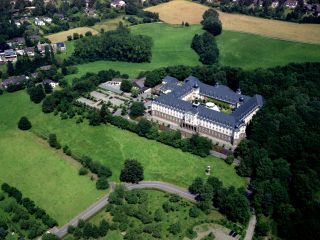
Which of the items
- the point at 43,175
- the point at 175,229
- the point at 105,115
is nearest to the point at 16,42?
the point at 105,115

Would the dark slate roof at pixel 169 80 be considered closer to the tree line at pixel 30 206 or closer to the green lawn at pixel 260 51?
the green lawn at pixel 260 51

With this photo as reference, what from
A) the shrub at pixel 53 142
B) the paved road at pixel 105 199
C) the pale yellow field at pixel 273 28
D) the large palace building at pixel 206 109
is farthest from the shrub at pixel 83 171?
the pale yellow field at pixel 273 28

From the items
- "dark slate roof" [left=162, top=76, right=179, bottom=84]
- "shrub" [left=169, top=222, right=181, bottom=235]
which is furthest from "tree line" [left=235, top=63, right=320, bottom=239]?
"dark slate roof" [left=162, top=76, right=179, bottom=84]

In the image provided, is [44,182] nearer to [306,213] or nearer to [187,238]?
[187,238]

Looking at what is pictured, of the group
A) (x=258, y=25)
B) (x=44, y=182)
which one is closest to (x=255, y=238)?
(x=44, y=182)

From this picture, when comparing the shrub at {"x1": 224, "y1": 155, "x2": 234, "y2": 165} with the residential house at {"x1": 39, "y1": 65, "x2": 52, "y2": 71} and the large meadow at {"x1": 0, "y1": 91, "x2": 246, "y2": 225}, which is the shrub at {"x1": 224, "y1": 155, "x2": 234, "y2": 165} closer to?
the large meadow at {"x1": 0, "y1": 91, "x2": 246, "y2": 225}

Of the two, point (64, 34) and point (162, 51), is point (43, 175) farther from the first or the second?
point (64, 34)

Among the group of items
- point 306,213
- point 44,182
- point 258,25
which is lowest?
point 44,182
